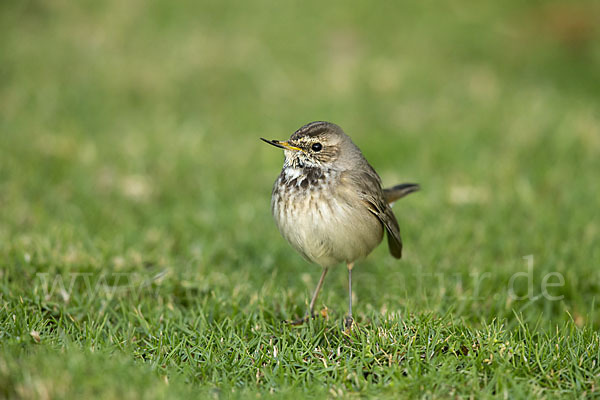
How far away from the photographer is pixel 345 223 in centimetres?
445

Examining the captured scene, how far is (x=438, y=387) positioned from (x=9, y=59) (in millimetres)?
8344

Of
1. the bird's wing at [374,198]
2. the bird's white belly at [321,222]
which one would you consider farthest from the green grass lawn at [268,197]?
the bird's wing at [374,198]

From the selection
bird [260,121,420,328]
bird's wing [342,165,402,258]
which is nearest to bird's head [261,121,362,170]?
bird [260,121,420,328]

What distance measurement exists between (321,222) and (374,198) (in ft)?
1.81

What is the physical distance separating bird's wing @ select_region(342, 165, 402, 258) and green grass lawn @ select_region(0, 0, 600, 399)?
591 millimetres

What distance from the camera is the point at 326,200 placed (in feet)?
14.6

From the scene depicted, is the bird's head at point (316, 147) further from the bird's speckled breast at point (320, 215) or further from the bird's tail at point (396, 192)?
the bird's tail at point (396, 192)

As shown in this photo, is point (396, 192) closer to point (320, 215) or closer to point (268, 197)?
point (320, 215)

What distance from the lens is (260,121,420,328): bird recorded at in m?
4.41

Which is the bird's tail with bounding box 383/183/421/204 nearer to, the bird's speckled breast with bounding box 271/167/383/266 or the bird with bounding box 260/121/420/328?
the bird with bounding box 260/121/420/328

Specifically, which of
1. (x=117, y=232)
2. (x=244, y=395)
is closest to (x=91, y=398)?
(x=244, y=395)

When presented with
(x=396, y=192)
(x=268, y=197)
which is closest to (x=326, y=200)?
(x=396, y=192)

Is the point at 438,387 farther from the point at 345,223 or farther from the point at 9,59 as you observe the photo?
the point at 9,59

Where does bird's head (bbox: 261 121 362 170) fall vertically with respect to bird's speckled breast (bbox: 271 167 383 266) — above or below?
above
